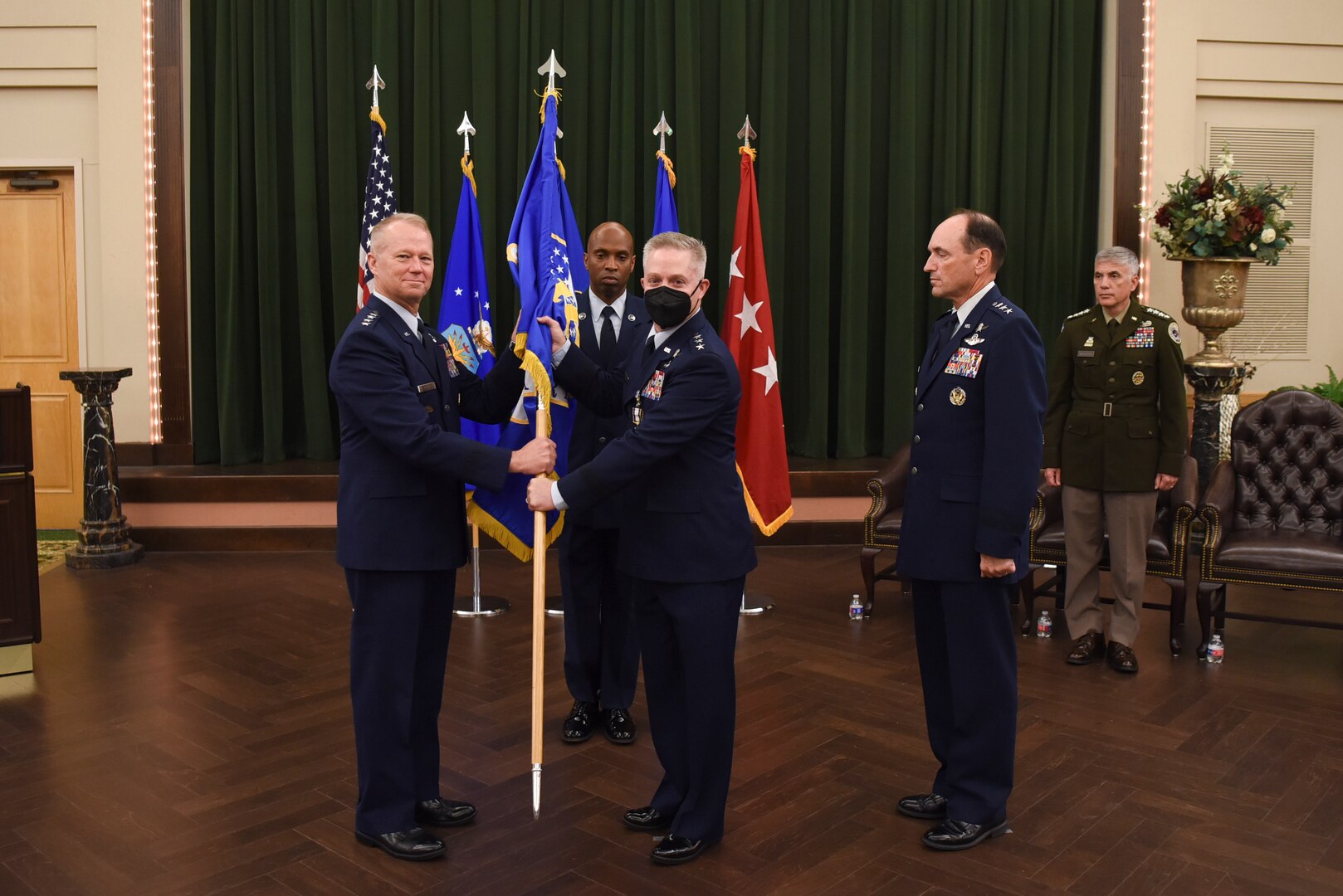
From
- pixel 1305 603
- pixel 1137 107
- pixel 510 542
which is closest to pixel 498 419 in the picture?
pixel 510 542

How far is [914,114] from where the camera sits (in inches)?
324

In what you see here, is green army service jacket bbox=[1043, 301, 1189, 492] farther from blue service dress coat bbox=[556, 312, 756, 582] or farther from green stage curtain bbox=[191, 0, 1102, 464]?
green stage curtain bbox=[191, 0, 1102, 464]

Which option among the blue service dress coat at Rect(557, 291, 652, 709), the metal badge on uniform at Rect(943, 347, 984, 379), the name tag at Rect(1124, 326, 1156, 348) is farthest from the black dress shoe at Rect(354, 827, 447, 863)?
the name tag at Rect(1124, 326, 1156, 348)

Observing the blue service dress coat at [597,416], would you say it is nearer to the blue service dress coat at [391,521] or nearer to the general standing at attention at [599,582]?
the general standing at attention at [599,582]

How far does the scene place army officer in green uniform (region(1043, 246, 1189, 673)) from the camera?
4.79 meters

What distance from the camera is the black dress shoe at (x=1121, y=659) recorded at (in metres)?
4.79

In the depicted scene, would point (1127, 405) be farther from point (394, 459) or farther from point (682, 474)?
point (394, 459)

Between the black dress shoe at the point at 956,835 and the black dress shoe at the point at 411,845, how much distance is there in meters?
Result: 1.30

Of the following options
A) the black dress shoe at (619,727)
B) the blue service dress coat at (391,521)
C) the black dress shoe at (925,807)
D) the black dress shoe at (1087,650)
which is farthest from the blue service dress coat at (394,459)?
the black dress shoe at (1087,650)

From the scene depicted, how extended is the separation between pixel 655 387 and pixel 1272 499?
3.71 metres

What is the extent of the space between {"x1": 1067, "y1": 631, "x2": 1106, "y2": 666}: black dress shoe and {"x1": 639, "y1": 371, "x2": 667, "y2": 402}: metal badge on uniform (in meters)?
2.70

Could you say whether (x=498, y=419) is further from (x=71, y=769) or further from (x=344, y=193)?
(x=344, y=193)

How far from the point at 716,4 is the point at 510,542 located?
541cm

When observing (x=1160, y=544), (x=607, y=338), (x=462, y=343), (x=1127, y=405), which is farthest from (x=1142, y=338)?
(x=462, y=343)
